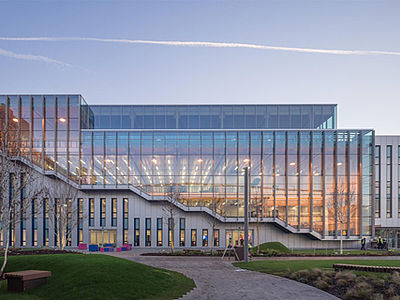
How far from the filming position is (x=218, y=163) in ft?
120

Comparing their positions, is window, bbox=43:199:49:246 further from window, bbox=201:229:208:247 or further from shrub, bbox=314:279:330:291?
shrub, bbox=314:279:330:291

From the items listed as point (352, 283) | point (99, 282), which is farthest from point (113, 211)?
point (352, 283)

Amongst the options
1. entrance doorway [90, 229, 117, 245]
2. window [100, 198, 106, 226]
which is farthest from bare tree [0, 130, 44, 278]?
entrance doorway [90, 229, 117, 245]

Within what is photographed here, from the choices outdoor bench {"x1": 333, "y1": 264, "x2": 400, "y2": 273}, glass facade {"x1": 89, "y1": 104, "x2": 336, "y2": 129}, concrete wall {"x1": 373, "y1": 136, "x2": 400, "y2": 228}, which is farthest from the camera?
glass facade {"x1": 89, "y1": 104, "x2": 336, "y2": 129}

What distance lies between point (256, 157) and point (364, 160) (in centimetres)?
1329

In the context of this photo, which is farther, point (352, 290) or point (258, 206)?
point (258, 206)

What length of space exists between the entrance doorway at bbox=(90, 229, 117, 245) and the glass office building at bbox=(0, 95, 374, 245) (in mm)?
5389

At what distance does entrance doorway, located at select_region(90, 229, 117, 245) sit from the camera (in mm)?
36031

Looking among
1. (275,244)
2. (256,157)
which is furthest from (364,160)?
(275,244)

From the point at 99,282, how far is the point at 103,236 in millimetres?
25376

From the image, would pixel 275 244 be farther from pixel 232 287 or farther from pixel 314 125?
pixel 314 125

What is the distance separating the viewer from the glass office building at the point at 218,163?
118 feet

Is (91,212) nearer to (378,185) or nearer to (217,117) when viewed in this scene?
(217,117)

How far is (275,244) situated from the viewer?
2845cm
